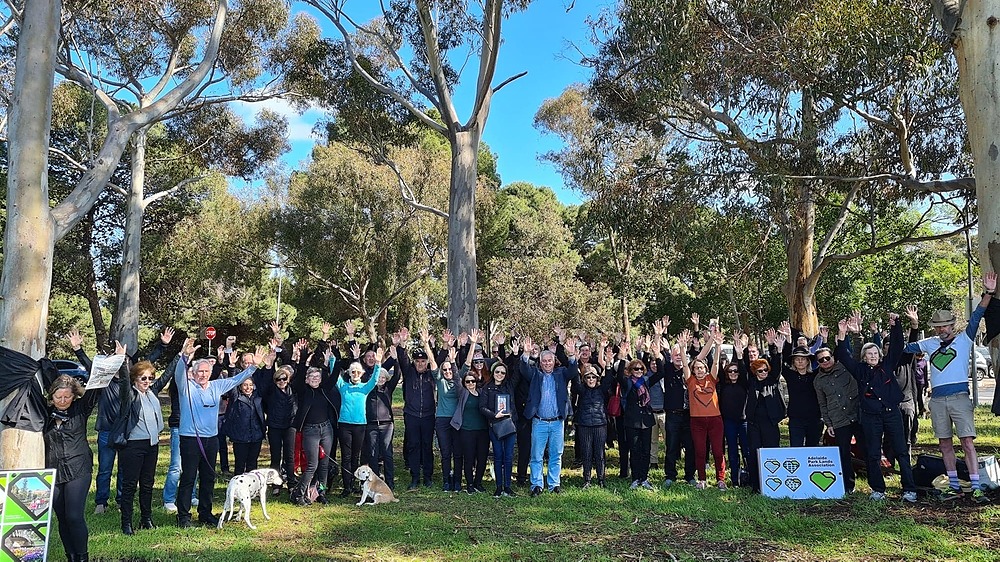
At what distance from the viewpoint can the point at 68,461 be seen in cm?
526

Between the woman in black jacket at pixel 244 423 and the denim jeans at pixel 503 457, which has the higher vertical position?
the woman in black jacket at pixel 244 423

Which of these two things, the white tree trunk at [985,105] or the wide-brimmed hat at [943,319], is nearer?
the white tree trunk at [985,105]

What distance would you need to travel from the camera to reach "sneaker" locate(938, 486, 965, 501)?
7023 millimetres

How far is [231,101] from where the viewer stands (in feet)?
63.5

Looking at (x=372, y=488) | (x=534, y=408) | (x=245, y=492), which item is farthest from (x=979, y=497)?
(x=245, y=492)

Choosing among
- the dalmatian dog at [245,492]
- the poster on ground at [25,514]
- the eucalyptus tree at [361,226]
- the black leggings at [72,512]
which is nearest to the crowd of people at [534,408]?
the dalmatian dog at [245,492]

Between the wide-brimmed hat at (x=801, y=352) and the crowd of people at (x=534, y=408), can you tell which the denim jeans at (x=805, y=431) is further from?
the wide-brimmed hat at (x=801, y=352)

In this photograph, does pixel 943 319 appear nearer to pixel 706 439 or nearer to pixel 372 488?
pixel 706 439

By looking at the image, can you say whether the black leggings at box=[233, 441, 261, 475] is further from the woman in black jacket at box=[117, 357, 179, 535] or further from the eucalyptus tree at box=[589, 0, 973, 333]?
the eucalyptus tree at box=[589, 0, 973, 333]

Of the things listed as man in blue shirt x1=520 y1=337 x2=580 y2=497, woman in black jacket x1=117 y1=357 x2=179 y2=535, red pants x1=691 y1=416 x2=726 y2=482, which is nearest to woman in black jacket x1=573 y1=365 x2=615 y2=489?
man in blue shirt x1=520 y1=337 x2=580 y2=497

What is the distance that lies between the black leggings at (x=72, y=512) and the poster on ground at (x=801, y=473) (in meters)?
6.42

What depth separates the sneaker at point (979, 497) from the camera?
6723mm

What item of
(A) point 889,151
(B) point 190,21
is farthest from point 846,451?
(B) point 190,21

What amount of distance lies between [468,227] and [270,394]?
6.61m
